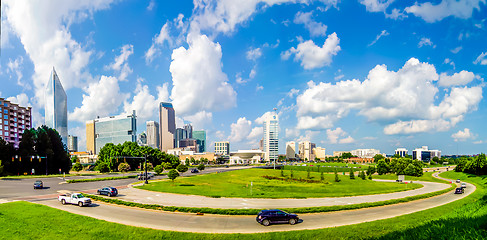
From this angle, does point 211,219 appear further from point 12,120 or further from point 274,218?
point 12,120

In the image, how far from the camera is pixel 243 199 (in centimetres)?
4031

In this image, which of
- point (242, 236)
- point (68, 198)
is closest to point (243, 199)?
point (242, 236)

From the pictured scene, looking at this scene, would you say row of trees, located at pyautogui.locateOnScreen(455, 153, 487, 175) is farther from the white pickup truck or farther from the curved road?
the white pickup truck

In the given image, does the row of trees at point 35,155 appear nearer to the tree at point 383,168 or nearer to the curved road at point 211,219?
the curved road at point 211,219

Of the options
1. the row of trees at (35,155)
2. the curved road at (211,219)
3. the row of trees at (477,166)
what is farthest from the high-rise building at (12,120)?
the row of trees at (477,166)

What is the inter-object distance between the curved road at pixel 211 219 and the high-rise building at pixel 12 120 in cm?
12213

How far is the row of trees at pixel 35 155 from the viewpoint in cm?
7954

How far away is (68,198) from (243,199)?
79.0ft

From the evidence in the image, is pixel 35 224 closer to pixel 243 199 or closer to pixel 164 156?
pixel 243 199

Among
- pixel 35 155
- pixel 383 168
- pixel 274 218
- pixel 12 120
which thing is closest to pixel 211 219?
pixel 274 218

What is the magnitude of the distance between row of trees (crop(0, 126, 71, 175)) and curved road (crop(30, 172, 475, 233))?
62.2 m

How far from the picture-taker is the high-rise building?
119231mm

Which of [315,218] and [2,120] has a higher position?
[2,120]

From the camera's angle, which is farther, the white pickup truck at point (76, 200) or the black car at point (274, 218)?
the white pickup truck at point (76, 200)
